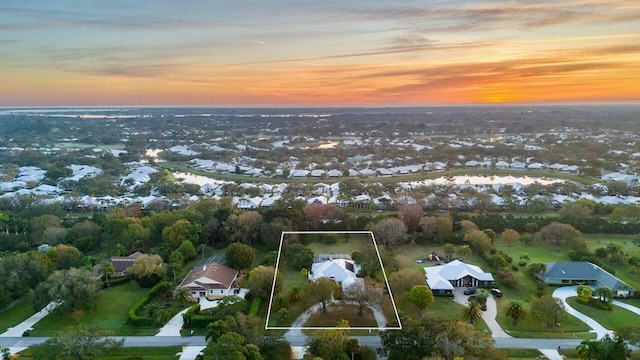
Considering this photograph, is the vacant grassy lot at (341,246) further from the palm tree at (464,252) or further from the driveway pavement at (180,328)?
the palm tree at (464,252)

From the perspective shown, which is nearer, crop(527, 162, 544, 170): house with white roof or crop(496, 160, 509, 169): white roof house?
crop(527, 162, 544, 170): house with white roof

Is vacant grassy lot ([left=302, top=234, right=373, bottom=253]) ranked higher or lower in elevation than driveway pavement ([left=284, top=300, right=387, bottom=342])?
higher

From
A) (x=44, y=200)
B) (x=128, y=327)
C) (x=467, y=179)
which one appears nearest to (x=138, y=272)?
(x=128, y=327)

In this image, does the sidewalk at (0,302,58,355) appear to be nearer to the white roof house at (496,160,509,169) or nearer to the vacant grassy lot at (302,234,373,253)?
the vacant grassy lot at (302,234,373,253)

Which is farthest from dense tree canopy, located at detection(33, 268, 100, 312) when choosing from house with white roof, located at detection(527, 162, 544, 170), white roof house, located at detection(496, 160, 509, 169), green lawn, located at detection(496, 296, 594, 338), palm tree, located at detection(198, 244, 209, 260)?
house with white roof, located at detection(527, 162, 544, 170)

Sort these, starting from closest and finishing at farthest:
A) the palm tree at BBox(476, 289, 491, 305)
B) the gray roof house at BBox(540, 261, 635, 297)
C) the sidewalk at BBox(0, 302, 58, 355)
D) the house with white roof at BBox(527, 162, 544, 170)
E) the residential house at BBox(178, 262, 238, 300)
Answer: the sidewalk at BBox(0, 302, 58, 355), the palm tree at BBox(476, 289, 491, 305), the residential house at BBox(178, 262, 238, 300), the gray roof house at BBox(540, 261, 635, 297), the house with white roof at BBox(527, 162, 544, 170)

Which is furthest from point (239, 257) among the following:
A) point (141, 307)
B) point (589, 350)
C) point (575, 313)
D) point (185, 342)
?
point (575, 313)

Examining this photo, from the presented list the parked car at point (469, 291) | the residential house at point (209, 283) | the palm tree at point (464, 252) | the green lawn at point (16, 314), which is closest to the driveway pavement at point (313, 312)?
the residential house at point (209, 283)
